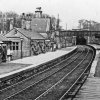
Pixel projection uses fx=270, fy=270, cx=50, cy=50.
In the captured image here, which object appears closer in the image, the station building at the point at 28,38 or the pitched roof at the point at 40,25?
the station building at the point at 28,38

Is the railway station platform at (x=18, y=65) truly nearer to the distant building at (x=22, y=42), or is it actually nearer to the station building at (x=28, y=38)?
the station building at (x=28, y=38)

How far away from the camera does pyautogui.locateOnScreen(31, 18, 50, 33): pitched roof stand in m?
65.0

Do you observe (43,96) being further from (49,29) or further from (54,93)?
(49,29)

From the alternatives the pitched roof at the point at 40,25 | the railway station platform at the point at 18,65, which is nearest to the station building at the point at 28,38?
the pitched roof at the point at 40,25

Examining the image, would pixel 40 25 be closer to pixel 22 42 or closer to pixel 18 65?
pixel 22 42

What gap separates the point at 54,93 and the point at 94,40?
121 m

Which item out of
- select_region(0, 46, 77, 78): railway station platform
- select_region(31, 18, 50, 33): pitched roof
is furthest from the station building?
select_region(0, 46, 77, 78): railway station platform

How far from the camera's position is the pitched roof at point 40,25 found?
2559 inches

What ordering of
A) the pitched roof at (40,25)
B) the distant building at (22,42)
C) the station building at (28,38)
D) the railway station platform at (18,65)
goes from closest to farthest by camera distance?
1. the railway station platform at (18,65)
2. the station building at (28,38)
3. the distant building at (22,42)
4. the pitched roof at (40,25)

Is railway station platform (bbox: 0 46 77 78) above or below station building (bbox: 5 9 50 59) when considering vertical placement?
below

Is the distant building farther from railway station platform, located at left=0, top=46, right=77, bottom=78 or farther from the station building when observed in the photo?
railway station platform, located at left=0, top=46, right=77, bottom=78

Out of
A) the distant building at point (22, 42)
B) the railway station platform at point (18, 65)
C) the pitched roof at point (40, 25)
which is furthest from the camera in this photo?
the pitched roof at point (40, 25)

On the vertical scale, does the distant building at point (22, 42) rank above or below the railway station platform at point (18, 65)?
above

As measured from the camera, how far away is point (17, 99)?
15602 millimetres
